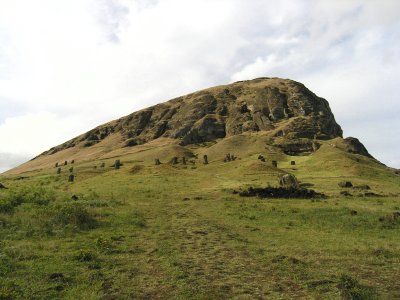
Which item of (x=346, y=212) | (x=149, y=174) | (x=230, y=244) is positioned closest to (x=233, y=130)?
(x=149, y=174)

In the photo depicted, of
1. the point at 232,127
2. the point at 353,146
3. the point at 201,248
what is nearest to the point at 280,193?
the point at 201,248

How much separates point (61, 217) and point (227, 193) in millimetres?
23429

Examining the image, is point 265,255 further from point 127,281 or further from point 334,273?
point 127,281

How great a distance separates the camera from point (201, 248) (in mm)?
21516

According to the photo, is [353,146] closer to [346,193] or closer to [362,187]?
[362,187]

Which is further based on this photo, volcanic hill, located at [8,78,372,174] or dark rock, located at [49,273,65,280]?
volcanic hill, located at [8,78,372,174]

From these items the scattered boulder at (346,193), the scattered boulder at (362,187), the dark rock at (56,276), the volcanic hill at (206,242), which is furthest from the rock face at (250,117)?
the dark rock at (56,276)

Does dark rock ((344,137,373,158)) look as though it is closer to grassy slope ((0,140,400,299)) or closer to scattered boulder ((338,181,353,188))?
scattered boulder ((338,181,353,188))

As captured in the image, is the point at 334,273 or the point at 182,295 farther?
the point at 334,273

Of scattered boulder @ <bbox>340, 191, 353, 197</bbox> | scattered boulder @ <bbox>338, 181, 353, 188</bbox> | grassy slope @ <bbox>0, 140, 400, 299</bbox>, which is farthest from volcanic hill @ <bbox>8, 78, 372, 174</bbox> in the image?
grassy slope @ <bbox>0, 140, 400, 299</bbox>

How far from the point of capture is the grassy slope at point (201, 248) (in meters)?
15.1

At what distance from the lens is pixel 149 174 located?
69.2 m

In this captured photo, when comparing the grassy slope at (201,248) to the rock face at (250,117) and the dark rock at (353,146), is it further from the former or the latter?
the rock face at (250,117)

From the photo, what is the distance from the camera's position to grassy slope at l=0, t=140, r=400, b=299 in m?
15.1
